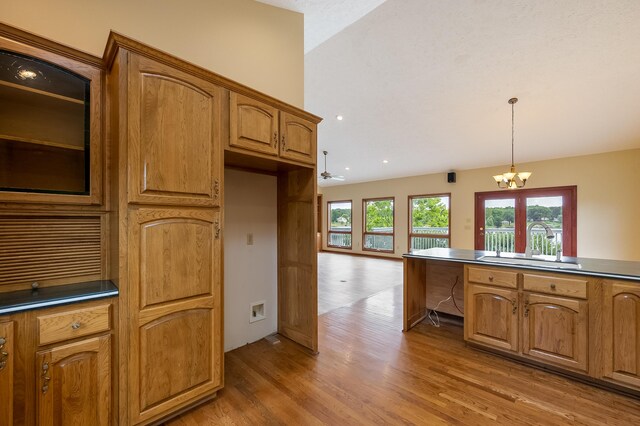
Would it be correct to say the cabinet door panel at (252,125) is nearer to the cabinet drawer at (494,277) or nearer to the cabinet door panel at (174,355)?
the cabinet door panel at (174,355)

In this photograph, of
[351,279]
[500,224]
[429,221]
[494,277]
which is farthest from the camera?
[429,221]

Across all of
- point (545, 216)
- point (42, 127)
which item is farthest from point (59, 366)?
point (545, 216)

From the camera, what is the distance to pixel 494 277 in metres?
2.45

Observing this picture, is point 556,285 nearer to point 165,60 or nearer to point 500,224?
point 165,60

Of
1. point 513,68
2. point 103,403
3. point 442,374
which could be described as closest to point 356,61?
point 513,68

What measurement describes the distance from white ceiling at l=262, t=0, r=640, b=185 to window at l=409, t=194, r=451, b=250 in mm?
1795

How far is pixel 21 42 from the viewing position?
1399 millimetres

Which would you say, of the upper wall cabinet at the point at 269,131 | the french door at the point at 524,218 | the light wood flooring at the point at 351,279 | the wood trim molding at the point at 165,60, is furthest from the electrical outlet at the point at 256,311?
the french door at the point at 524,218

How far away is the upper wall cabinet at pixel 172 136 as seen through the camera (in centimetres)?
150

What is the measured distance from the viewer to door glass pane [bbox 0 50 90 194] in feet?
4.71

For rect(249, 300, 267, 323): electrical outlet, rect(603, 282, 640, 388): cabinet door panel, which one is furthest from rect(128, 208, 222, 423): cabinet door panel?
rect(603, 282, 640, 388): cabinet door panel

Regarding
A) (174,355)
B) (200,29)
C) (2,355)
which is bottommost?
(174,355)

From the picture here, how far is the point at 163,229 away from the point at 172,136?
575 mm

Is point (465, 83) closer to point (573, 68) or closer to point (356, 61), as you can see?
point (573, 68)
